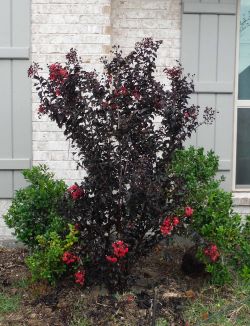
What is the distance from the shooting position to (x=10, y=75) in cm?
601

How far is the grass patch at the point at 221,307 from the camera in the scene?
4.36 metres

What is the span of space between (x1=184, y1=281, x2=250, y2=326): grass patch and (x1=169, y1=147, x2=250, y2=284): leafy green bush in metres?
0.11

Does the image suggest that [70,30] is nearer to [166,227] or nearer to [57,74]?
[57,74]

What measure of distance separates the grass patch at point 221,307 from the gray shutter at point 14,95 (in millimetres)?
2365

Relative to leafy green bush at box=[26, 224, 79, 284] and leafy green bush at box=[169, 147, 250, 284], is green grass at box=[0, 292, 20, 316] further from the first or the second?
leafy green bush at box=[169, 147, 250, 284]

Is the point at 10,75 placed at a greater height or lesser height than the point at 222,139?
greater

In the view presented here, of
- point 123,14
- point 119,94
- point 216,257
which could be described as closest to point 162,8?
point 123,14

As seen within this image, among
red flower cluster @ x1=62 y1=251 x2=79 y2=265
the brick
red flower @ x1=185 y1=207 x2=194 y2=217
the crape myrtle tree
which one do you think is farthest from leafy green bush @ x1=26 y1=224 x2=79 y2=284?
the brick

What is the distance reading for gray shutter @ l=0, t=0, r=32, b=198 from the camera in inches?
234

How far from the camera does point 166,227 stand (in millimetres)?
4406

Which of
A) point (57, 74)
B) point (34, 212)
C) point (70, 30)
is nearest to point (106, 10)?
point (70, 30)

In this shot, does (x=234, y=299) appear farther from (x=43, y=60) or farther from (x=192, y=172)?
(x=43, y=60)

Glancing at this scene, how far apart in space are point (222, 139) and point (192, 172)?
53.4 inches

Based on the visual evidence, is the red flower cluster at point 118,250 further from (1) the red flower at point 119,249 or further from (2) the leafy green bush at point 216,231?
(2) the leafy green bush at point 216,231
